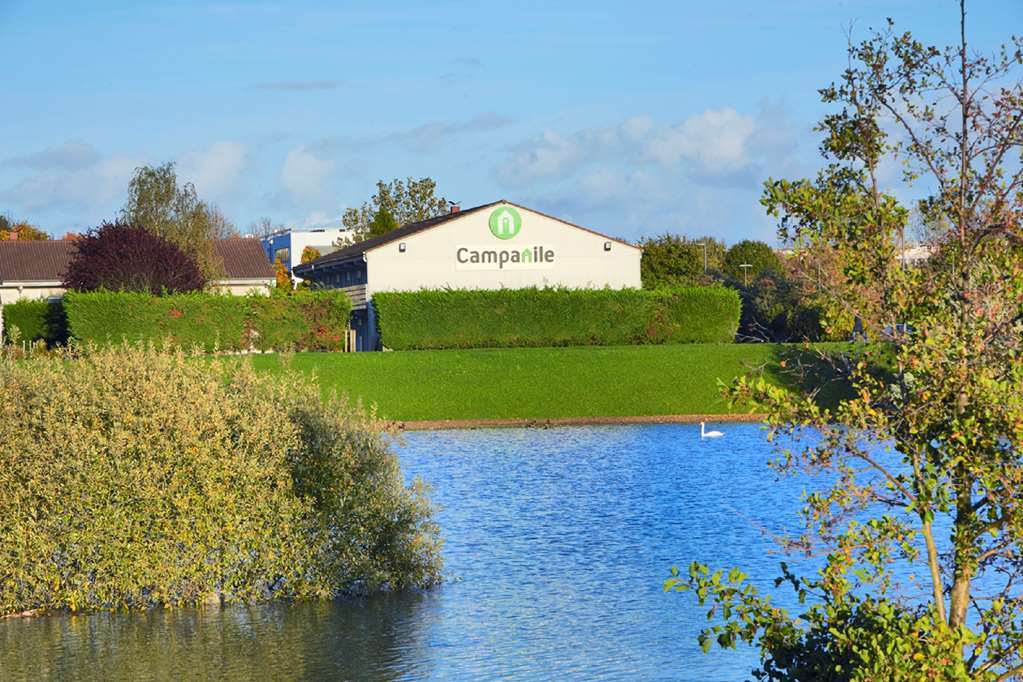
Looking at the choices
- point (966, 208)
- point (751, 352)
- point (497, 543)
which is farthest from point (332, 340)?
point (966, 208)

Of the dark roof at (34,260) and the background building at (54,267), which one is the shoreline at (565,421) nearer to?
the background building at (54,267)

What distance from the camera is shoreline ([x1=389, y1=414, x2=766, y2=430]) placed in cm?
4581

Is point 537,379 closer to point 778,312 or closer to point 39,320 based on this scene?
point 778,312

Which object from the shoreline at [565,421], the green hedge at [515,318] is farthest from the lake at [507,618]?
the green hedge at [515,318]

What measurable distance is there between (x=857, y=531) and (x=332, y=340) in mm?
50181

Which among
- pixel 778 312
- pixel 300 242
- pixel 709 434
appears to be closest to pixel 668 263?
pixel 778 312

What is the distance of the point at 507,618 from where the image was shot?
1648 centimetres

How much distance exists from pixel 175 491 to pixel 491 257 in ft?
163

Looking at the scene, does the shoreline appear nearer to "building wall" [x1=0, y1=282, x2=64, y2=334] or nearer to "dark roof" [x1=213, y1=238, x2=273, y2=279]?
"dark roof" [x1=213, y1=238, x2=273, y2=279]

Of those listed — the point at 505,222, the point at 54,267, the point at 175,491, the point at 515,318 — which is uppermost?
the point at 505,222

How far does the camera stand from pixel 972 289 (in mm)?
9391

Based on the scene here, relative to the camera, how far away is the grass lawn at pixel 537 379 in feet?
156

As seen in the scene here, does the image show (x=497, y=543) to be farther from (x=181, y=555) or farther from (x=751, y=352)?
(x=751, y=352)

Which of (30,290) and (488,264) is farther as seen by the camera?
(30,290)
